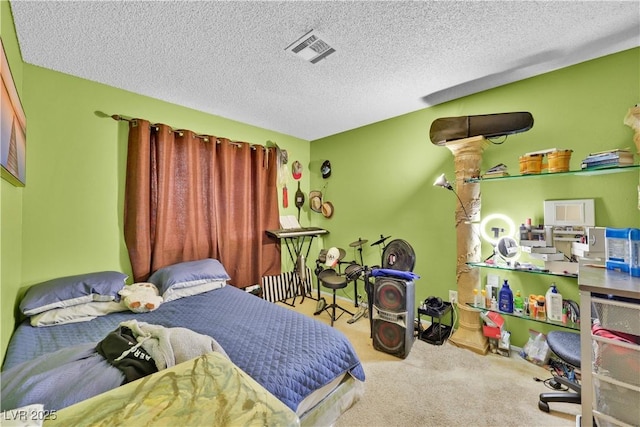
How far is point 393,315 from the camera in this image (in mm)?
2246

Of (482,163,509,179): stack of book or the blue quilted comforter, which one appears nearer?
the blue quilted comforter

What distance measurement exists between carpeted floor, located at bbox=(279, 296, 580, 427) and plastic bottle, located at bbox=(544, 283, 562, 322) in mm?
473

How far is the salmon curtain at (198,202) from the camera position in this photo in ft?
7.82

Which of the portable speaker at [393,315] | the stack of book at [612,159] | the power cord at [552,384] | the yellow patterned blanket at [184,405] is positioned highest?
the stack of book at [612,159]

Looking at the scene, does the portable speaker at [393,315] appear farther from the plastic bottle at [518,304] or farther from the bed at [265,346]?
the plastic bottle at [518,304]

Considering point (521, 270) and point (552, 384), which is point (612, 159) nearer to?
point (521, 270)

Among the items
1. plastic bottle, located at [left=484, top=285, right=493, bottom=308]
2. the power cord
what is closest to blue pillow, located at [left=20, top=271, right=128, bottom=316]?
plastic bottle, located at [left=484, top=285, right=493, bottom=308]

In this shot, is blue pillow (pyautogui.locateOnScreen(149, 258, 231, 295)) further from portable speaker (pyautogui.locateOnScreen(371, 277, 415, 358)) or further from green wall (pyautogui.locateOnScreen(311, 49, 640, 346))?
green wall (pyautogui.locateOnScreen(311, 49, 640, 346))

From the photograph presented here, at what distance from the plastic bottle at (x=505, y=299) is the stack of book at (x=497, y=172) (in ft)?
3.13

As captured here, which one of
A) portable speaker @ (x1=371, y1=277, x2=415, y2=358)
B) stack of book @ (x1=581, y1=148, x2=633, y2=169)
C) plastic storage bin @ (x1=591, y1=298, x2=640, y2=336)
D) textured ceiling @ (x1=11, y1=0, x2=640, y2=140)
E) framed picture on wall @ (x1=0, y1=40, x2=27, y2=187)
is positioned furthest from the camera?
portable speaker @ (x1=371, y1=277, x2=415, y2=358)

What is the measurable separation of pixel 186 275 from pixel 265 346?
1253 mm

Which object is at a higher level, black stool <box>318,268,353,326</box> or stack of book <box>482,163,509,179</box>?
stack of book <box>482,163,509,179</box>

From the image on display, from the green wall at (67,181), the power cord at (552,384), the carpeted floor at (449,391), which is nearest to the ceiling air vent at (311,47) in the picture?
the green wall at (67,181)

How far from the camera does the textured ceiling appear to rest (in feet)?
4.79
